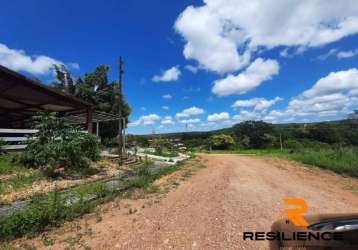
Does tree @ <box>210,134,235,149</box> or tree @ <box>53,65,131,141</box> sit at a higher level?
tree @ <box>53,65,131,141</box>

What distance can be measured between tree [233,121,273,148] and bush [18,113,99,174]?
37.6 m

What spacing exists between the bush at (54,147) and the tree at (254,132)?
37.6 metres

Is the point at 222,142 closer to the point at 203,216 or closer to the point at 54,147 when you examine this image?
the point at 54,147

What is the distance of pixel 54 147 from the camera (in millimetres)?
→ 7070

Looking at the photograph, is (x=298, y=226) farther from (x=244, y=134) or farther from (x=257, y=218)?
(x=244, y=134)

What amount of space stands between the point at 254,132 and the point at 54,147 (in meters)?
41.1

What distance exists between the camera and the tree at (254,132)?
40.9 metres

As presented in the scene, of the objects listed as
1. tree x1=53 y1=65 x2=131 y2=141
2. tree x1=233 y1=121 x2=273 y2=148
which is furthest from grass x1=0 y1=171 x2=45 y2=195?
tree x1=233 y1=121 x2=273 y2=148

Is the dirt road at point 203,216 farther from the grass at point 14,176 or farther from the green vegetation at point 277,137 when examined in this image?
the green vegetation at point 277,137

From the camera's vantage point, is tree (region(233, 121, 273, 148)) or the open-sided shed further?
tree (region(233, 121, 273, 148))

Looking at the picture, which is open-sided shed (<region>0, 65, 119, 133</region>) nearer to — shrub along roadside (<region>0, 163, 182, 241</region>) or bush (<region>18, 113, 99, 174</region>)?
bush (<region>18, 113, 99, 174</region>)

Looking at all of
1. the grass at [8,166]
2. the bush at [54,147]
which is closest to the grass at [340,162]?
the bush at [54,147]

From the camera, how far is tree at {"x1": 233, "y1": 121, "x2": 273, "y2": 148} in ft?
134

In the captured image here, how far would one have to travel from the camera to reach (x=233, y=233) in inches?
132
